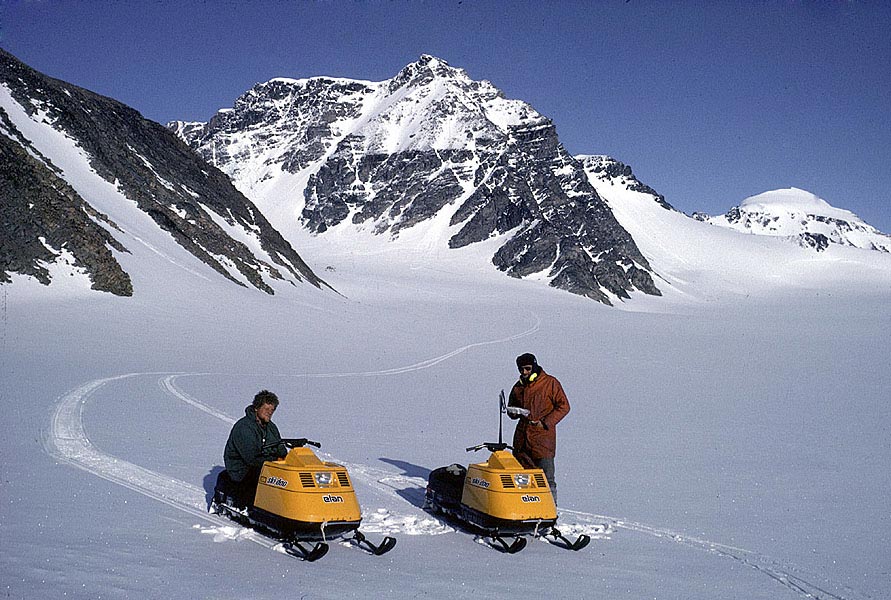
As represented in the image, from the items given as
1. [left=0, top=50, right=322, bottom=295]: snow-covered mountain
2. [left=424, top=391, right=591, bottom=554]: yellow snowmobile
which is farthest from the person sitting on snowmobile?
[left=0, top=50, right=322, bottom=295]: snow-covered mountain

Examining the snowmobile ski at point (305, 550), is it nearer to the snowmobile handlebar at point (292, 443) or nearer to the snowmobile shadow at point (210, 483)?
the snowmobile handlebar at point (292, 443)

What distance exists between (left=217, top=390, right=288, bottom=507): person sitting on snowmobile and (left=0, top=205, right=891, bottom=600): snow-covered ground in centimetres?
47

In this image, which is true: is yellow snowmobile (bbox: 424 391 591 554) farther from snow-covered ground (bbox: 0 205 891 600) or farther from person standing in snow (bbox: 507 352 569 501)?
person standing in snow (bbox: 507 352 569 501)

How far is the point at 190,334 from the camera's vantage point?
31.1 metres

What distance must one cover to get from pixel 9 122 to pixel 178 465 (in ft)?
149

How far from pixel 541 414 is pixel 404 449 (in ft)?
16.9

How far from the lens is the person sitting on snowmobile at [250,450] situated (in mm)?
8156

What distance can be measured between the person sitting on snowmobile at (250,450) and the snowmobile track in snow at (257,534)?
1.44ft

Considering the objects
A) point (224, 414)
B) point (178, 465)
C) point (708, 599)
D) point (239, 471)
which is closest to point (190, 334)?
point (224, 414)

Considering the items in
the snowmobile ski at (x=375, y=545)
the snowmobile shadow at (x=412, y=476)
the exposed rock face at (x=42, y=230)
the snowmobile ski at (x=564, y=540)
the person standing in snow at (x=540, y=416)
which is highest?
the exposed rock face at (x=42, y=230)

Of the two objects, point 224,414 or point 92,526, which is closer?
point 92,526

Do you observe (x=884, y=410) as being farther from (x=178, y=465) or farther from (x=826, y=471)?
(x=178, y=465)

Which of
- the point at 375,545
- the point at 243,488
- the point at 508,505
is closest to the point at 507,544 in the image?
the point at 508,505

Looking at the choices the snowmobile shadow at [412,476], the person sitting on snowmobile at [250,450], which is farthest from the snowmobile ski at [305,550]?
the snowmobile shadow at [412,476]
